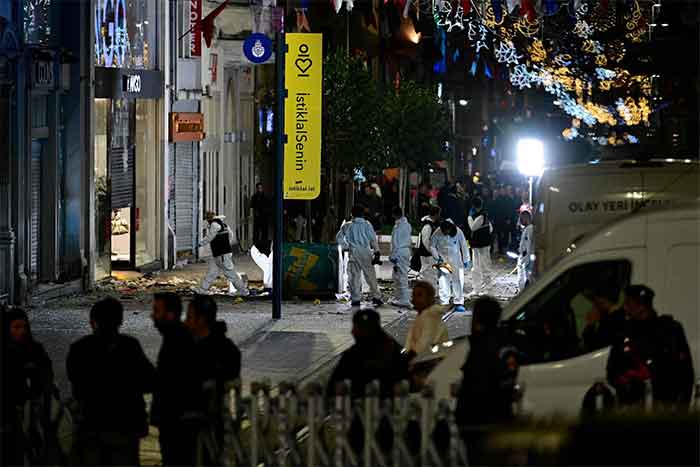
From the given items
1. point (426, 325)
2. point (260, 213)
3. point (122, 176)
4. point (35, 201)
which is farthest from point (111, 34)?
point (426, 325)

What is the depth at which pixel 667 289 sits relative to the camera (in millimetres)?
12414

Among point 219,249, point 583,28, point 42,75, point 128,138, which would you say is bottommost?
point 219,249

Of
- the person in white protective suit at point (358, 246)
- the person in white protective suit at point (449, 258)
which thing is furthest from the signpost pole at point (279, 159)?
the person in white protective suit at point (449, 258)

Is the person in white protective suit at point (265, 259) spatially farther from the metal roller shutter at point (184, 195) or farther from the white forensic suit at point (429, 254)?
the metal roller shutter at point (184, 195)

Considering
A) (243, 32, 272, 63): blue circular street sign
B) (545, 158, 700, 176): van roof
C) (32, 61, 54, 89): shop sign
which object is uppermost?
(243, 32, 272, 63): blue circular street sign

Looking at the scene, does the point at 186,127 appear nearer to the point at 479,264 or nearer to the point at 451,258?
the point at 479,264

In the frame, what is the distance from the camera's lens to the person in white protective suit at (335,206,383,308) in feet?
84.2

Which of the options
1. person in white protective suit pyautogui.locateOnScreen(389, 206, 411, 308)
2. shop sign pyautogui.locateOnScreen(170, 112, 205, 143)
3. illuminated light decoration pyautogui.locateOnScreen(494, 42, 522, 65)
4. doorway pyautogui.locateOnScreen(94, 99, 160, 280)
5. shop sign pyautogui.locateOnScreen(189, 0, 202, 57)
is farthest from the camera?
illuminated light decoration pyautogui.locateOnScreen(494, 42, 522, 65)

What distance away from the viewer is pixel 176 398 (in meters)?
9.86

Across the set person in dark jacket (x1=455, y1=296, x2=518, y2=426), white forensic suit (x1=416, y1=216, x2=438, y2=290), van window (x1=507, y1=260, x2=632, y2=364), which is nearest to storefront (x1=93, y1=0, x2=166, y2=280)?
white forensic suit (x1=416, y1=216, x2=438, y2=290)

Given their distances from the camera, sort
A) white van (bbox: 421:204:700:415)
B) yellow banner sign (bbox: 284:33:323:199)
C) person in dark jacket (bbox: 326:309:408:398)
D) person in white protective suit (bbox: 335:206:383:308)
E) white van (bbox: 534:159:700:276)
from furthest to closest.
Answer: person in white protective suit (bbox: 335:206:383:308), yellow banner sign (bbox: 284:33:323:199), white van (bbox: 534:159:700:276), white van (bbox: 421:204:700:415), person in dark jacket (bbox: 326:309:408:398)

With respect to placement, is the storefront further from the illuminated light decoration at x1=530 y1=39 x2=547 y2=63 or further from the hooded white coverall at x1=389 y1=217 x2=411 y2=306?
the illuminated light decoration at x1=530 y1=39 x2=547 y2=63

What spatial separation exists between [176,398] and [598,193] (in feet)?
23.7

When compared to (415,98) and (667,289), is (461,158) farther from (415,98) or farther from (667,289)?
(667,289)
